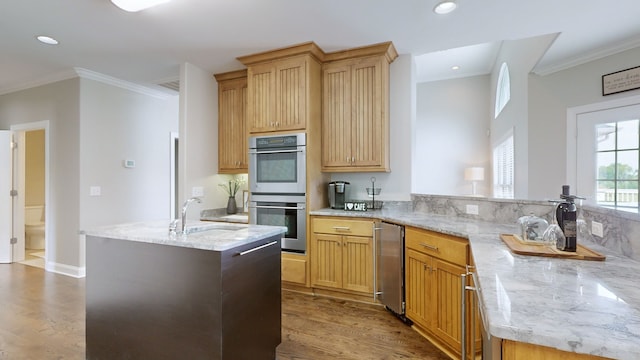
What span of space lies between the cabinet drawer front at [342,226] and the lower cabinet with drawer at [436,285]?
19.0 inches

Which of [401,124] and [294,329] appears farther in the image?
[401,124]

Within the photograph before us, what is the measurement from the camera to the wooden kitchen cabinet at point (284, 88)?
320cm

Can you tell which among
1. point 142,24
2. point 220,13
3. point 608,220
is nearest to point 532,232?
point 608,220

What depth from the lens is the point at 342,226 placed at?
3076mm

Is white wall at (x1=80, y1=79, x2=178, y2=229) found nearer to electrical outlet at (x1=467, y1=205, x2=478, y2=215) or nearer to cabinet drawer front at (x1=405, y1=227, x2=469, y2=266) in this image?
cabinet drawer front at (x1=405, y1=227, x2=469, y2=266)

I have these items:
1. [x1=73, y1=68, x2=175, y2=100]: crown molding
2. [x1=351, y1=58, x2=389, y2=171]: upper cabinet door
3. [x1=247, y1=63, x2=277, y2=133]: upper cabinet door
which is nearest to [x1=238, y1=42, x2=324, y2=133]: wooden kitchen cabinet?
[x1=247, y1=63, x2=277, y2=133]: upper cabinet door

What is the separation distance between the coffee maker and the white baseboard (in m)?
3.26

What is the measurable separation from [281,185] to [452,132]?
4.49 m

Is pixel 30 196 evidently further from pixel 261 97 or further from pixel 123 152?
pixel 261 97

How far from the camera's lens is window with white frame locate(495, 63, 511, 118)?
4.84m

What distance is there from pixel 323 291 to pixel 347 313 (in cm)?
46

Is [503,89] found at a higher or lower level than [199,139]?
higher

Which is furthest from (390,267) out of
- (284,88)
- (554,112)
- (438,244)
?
(554,112)

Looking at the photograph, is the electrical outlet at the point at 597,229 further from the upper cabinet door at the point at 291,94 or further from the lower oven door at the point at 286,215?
the upper cabinet door at the point at 291,94
